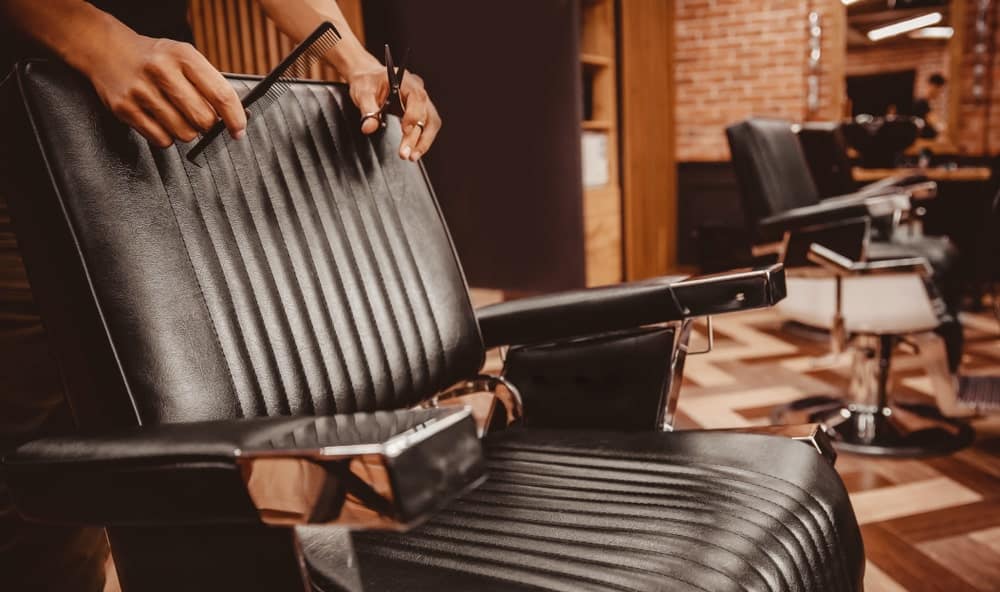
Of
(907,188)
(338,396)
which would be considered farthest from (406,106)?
(907,188)

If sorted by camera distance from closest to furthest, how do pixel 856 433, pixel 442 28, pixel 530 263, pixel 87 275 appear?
1. pixel 87 275
2. pixel 856 433
3. pixel 442 28
4. pixel 530 263

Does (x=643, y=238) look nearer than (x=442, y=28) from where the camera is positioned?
No

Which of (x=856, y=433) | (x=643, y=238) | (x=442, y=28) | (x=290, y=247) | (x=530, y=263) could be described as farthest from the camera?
(x=643, y=238)

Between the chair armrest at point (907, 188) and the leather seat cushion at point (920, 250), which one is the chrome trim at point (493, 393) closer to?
the chair armrest at point (907, 188)

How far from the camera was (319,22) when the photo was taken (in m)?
1.11

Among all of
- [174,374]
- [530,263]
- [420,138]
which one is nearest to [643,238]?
[530,263]

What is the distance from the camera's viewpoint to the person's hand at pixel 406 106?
975 millimetres

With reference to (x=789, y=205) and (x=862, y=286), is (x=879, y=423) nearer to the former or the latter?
A: (x=862, y=286)

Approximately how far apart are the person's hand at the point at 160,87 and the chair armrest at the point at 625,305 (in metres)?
0.51

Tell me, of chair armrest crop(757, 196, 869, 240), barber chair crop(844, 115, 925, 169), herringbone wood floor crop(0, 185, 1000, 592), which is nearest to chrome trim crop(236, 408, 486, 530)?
herringbone wood floor crop(0, 185, 1000, 592)

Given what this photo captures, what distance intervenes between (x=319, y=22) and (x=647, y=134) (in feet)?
13.6

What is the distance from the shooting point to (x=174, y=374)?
676mm

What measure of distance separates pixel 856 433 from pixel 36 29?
2.32 metres

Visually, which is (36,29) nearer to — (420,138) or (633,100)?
(420,138)
